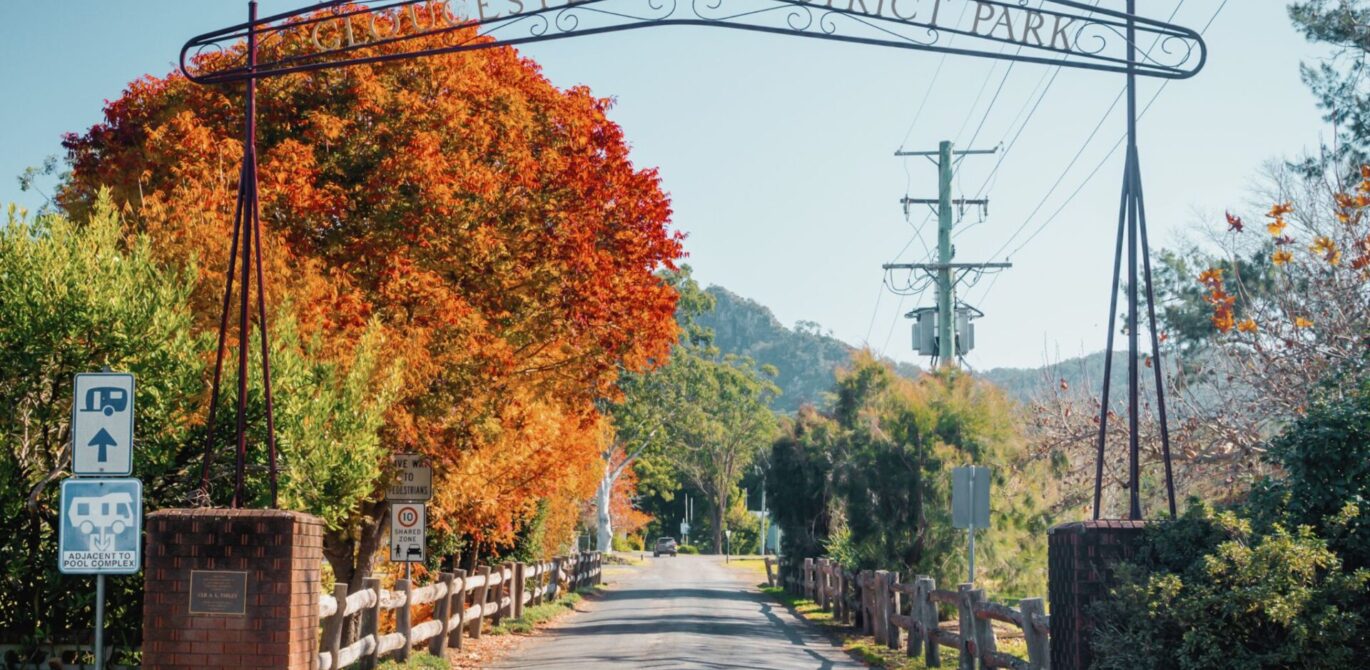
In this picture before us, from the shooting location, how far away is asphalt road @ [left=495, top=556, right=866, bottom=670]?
1948 cm

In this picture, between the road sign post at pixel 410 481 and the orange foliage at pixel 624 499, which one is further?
the orange foliage at pixel 624 499

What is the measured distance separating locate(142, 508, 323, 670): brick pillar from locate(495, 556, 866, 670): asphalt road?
7.36 m

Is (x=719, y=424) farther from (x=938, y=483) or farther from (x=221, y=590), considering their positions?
(x=221, y=590)

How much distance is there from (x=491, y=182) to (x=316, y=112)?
2564mm

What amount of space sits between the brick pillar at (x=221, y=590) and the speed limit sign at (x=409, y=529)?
26.1ft

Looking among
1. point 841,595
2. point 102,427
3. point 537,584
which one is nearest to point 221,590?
point 102,427

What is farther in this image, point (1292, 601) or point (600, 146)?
point (600, 146)

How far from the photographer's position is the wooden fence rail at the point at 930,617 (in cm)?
1384

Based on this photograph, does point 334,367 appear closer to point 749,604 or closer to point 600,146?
point 600,146

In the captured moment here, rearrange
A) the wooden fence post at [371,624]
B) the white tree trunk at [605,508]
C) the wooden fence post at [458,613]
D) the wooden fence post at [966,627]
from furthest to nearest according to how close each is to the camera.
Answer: the white tree trunk at [605,508]
the wooden fence post at [458,613]
the wooden fence post at [966,627]
the wooden fence post at [371,624]

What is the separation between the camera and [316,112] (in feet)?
66.7

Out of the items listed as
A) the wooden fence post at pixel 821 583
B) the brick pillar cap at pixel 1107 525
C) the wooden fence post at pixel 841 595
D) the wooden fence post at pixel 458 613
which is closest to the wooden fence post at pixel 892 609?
the wooden fence post at pixel 841 595

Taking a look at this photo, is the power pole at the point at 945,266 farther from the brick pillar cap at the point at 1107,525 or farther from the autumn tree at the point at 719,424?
the autumn tree at the point at 719,424

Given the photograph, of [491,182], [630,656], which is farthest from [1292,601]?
[491,182]
